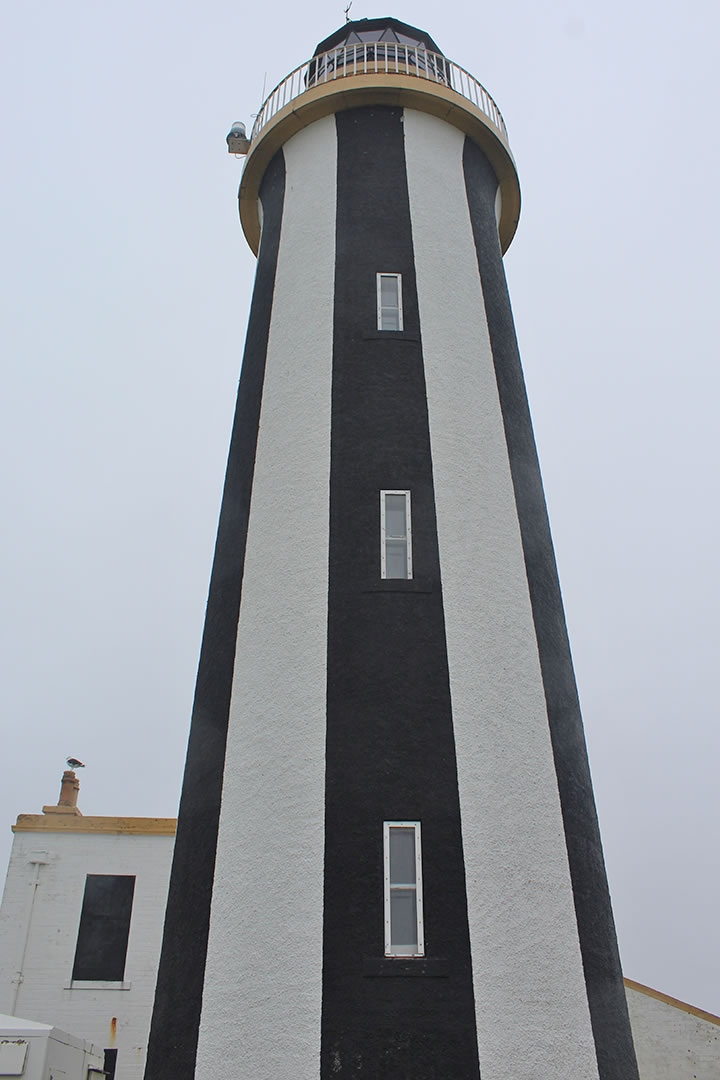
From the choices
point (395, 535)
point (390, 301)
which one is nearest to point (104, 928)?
point (395, 535)

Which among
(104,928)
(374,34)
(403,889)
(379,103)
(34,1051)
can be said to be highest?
(374,34)

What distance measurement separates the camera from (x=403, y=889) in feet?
27.6

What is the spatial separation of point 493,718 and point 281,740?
2082mm

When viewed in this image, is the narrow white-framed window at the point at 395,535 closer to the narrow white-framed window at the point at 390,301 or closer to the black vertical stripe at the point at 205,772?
the black vertical stripe at the point at 205,772

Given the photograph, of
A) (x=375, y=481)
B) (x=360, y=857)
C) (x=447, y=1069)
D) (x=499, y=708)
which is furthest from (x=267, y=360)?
(x=447, y=1069)

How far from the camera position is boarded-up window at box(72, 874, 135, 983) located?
16.6 m

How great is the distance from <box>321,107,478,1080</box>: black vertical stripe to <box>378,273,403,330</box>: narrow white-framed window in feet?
0.39

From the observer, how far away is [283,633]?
32.8 ft

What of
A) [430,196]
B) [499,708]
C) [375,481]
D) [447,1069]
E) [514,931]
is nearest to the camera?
[447,1069]

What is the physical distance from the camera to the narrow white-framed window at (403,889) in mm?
8203

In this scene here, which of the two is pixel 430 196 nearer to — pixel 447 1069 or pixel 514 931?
pixel 514 931

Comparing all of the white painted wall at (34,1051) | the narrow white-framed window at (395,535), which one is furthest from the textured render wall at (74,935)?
the narrow white-framed window at (395,535)

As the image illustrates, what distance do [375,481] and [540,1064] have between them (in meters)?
5.88

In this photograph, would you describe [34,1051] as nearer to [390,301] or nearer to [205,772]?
[205,772]
